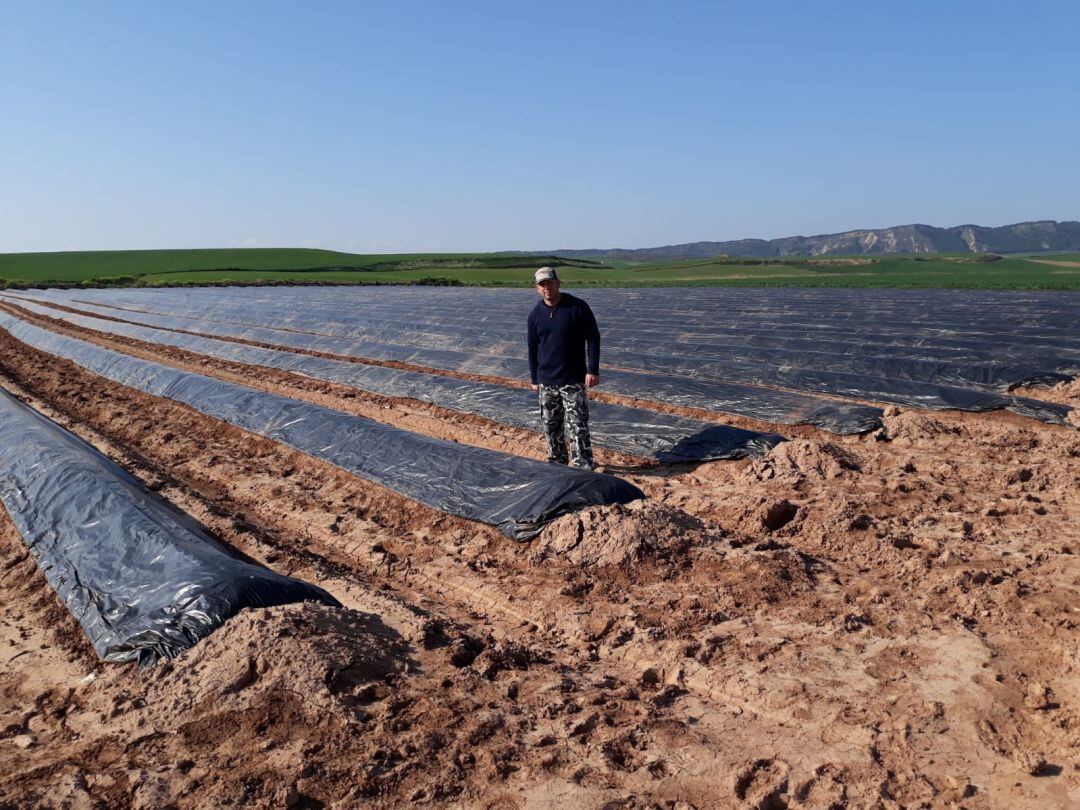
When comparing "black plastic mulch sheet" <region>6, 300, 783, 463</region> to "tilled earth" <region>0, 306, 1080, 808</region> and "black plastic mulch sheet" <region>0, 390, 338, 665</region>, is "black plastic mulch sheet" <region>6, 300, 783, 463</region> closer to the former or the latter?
"tilled earth" <region>0, 306, 1080, 808</region>

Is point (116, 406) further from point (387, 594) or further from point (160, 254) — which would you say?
point (160, 254)

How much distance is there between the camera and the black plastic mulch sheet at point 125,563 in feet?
12.6

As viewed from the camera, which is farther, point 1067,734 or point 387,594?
point 387,594

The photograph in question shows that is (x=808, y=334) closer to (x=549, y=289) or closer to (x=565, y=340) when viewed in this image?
(x=565, y=340)

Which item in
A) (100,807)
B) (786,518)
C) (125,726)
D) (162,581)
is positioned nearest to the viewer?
(100,807)

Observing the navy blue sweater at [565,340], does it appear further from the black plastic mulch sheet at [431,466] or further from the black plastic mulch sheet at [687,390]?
the black plastic mulch sheet at [687,390]

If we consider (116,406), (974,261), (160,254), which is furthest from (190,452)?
(160,254)

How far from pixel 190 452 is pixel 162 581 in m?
4.92

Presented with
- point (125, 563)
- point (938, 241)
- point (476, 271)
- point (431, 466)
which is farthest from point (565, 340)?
point (938, 241)

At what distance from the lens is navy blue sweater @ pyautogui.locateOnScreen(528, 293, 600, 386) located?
6516 mm

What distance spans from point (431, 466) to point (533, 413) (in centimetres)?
266

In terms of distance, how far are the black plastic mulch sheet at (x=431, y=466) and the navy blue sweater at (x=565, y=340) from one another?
2.95 ft

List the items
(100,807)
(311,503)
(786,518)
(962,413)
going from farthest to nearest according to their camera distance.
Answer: (962,413) → (311,503) → (786,518) → (100,807)

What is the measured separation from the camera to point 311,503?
263 inches
